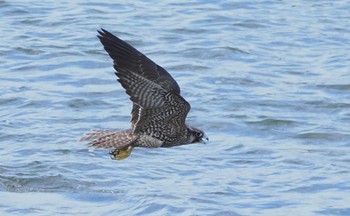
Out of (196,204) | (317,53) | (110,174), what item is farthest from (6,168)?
(317,53)

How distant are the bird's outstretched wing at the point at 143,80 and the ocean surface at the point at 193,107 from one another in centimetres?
105

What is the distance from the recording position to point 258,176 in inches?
428

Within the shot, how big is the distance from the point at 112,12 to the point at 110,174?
24.1ft

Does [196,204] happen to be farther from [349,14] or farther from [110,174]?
[349,14]

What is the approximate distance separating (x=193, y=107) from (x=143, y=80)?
179 inches

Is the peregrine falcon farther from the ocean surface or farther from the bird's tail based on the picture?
the ocean surface

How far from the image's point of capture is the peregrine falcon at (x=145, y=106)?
8672 mm

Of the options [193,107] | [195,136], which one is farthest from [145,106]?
[193,107]

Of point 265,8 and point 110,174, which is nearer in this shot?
point 110,174

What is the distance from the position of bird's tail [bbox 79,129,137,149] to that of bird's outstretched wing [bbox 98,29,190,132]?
0.72 ft

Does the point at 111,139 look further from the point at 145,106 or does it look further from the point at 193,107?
the point at 193,107

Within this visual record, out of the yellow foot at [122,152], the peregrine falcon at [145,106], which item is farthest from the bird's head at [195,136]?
the yellow foot at [122,152]

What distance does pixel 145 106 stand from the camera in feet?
29.8

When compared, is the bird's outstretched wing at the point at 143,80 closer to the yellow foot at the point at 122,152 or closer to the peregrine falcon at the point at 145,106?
the peregrine falcon at the point at 145,106
